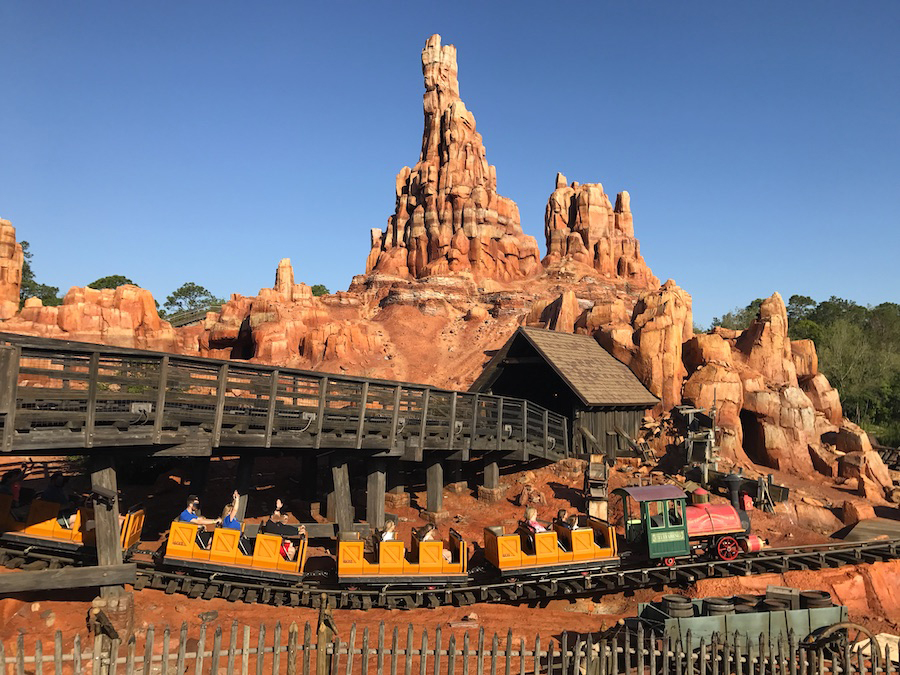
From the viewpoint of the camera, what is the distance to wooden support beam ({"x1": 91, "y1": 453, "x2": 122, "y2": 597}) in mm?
11430

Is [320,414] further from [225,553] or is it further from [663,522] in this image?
[663,522]

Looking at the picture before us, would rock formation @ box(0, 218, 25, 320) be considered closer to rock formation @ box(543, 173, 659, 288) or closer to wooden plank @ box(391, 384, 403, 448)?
wooden plank @ box(391, 384, 403, 448)

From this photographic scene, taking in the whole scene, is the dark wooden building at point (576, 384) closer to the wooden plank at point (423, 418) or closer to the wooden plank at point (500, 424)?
the wooden plank at point (500, 424)

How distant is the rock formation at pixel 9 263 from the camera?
50656mm

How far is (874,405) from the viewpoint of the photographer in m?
44.3

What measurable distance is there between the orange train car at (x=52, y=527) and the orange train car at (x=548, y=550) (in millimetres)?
8856

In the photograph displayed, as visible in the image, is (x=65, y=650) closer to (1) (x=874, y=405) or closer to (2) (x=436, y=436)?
(2) (x=436, y=436)

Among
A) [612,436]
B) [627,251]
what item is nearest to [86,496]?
[612,436]

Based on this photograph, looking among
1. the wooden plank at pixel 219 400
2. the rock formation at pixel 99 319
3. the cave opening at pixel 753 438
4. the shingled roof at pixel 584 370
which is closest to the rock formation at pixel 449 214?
the rock formation at pixel 99 319

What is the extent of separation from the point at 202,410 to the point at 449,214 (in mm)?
64951

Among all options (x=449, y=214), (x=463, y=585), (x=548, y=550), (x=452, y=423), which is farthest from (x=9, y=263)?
(x=548, y=550)

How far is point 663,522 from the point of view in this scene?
49.1ft

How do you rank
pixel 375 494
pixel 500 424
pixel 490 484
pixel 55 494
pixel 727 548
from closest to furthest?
pixel 55 494 < pixel 727 548 < pixel 375 494 < pixel 500 424 < pixel 490 484

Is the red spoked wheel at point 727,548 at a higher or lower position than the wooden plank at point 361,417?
lower
